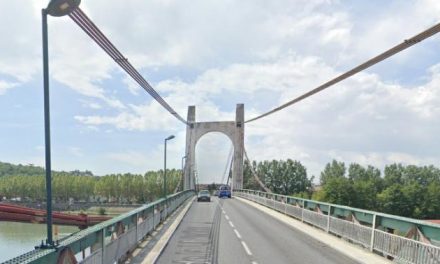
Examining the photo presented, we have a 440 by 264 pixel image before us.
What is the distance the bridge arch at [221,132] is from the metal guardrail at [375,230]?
5576 cm

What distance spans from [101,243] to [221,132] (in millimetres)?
75192

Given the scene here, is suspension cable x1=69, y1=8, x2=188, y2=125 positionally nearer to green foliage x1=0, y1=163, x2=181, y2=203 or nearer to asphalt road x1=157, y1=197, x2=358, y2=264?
asphalt road x1=157, y1=197, x2=358, y2=264

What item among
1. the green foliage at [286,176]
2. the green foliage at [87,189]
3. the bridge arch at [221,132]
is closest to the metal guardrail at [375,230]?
the bridge arch at [221,132]

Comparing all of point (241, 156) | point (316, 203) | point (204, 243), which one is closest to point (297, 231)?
point (316, 203)

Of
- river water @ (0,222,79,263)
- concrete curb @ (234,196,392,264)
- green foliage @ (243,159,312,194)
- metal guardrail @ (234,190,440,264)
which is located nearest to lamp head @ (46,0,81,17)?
metal guardrail @ (234,190,440,264)

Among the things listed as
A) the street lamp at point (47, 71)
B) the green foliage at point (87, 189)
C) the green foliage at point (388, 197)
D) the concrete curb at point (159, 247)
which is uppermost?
the street lamp at point (47, 71)

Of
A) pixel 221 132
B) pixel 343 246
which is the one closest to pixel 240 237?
pixel 343 246

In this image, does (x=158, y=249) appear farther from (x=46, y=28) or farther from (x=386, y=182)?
(x=386, y=182)

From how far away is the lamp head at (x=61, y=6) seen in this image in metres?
7.66

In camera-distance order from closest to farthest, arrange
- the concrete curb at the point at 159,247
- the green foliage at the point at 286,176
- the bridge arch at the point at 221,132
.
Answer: the concrete curb at the point at 159,247 < the bridge arch at the point at 221,132 < the green foliage at the point at 286,176

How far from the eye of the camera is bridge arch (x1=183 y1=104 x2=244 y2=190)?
266ft

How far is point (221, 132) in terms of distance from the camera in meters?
85.0

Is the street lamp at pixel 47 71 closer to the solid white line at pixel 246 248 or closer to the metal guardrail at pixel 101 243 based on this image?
the metal guardrail at pixel 101 243

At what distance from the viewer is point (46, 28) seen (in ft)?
26.3
